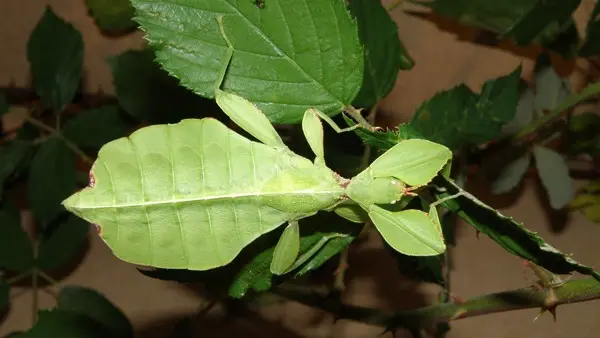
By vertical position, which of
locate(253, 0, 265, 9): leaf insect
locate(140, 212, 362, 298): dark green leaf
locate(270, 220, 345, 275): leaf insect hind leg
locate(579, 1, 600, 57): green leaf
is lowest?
locate(140, 212, 362, 298): dark green leaf

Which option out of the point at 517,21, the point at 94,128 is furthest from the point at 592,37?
the point at 94,128

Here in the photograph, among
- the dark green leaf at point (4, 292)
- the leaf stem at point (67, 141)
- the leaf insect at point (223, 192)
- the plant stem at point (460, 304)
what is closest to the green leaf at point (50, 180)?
the leaf stem at point (67, 141)

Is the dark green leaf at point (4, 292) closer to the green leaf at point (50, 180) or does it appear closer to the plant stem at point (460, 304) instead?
the green leaf at point (50, 180)

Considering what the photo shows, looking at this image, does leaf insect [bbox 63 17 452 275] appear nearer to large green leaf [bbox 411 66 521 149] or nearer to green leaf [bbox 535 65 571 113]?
large green leaf [bbox 411 66 521 149]

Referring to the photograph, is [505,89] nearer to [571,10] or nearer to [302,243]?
[571,10]

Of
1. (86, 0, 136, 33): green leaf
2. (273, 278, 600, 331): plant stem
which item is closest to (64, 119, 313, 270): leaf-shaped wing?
(273, 278, 600, 331): plant stem

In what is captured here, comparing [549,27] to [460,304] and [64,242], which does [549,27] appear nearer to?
[460,304]
